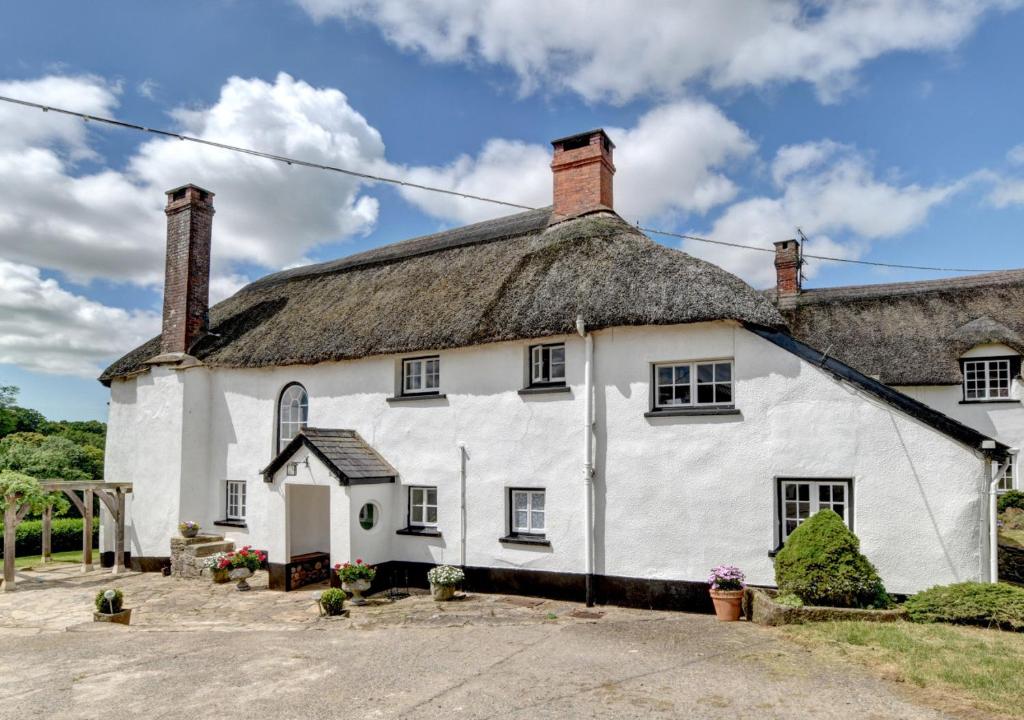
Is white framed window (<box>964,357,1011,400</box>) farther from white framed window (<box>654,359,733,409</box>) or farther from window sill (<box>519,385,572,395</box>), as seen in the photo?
window sill (<box>519,385,572,395</box>)

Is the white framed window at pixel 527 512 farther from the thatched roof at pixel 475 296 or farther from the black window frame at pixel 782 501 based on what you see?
the black window frame at pixel 782 501

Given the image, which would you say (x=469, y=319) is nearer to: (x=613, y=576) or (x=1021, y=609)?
(x=613, y=576)

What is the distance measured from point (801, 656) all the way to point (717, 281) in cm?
617

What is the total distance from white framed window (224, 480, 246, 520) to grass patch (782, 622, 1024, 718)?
42.5 ft

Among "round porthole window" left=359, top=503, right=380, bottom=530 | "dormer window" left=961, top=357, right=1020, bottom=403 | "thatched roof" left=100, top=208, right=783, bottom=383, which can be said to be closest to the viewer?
"thatched roof" left=100, top=208, right=783, bottom=383

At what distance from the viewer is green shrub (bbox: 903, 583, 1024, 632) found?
28.7ft

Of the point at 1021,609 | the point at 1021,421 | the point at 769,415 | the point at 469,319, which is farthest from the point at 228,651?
the point at 1021,421

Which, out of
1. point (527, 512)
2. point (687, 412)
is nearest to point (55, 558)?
point (527, 512)

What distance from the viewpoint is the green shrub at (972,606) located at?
8.75 m

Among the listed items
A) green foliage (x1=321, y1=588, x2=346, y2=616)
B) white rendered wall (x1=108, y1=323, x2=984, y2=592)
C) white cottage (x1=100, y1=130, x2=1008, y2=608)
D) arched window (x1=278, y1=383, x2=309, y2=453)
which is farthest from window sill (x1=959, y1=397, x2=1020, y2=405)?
arched window (x1=278, y1=383, x2=309, y2=453)

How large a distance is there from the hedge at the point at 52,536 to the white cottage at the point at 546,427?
7601 mm

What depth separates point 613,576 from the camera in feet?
37.6

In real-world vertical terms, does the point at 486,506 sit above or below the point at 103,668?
above

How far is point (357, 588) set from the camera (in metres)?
12.4
